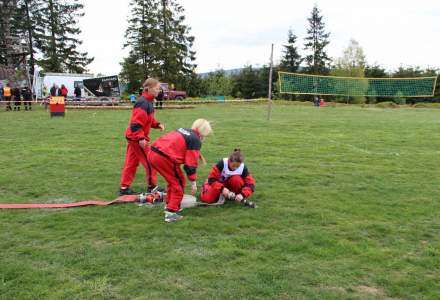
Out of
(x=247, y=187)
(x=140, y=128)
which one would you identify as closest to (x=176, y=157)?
(x=140, y=128)

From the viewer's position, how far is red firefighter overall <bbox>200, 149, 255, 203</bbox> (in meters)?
5.69

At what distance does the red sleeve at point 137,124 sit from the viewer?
Result: 5.88 m

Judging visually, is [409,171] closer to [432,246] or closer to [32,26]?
[432,246]

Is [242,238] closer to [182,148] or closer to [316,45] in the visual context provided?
[182,148]

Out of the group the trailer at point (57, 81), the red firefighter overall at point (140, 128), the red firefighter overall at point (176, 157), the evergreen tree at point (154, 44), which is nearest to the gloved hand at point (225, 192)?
the red firefighter overall at point (176, 157)

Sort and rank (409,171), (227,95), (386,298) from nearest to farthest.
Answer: (386,298) → (409,171) → (227,95)

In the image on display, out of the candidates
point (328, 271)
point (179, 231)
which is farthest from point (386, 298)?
point (179, 231)

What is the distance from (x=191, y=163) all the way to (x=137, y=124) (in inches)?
53.7

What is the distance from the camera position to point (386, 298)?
3.32 m

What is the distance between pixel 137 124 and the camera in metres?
5.88

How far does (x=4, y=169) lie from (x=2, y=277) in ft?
16.6

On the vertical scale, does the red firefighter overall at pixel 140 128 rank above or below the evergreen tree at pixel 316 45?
below

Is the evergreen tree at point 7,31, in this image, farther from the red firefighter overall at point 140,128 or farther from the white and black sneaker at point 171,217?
the white and black sneaker at point 171,217

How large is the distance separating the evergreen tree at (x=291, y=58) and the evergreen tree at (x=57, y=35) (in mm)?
28107
